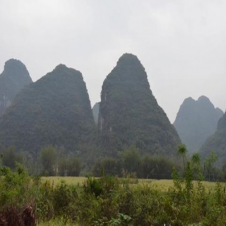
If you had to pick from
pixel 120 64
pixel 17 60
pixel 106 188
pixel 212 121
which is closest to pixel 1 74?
pixel 17 60

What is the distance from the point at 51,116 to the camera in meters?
107

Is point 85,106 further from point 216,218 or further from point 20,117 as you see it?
point 216,218

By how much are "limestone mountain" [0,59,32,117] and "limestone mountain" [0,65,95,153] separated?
120 feet

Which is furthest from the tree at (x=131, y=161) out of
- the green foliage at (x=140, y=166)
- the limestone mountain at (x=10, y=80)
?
the limestone mountain at (x=10, y=80)

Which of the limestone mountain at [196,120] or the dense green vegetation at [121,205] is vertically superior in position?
the limestone mountain at [196,120]

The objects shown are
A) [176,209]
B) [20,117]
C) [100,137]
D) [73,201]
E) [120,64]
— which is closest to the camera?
[176,209]

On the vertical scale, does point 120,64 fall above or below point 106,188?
above

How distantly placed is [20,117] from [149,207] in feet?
334

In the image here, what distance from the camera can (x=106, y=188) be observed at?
902 centimetres

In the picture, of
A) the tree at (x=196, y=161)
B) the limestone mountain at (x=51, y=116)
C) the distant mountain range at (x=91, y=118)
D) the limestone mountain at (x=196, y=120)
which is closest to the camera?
the tree at (x=196, y=161)

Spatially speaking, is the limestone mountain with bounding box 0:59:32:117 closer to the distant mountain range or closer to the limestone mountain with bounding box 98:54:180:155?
the distant mountain range

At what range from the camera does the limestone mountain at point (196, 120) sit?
172 m

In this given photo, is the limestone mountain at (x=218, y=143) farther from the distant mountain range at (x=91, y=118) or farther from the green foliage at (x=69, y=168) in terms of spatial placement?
the green foliage at (x=69, y=168)

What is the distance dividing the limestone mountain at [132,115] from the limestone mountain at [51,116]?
9.11 metres
